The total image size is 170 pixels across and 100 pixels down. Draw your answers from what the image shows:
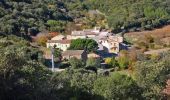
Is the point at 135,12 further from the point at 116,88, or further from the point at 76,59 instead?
the point at 116,88

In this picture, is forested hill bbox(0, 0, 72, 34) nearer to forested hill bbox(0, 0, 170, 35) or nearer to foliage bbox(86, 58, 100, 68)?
forested hill bbox(0, 0, 170, 35)

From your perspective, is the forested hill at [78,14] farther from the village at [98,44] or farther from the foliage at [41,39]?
the village at [98,44]

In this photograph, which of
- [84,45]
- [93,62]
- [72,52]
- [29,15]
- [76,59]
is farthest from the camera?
[29,15]

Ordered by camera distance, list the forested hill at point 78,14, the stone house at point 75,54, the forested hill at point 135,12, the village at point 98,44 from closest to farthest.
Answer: the stone house at point 75,54 → the village at point 98,44 → the forested hill at point 78,14 → the forested hill at point 135,12

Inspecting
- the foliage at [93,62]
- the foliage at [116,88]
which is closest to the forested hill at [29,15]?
the foliage at [93,62]

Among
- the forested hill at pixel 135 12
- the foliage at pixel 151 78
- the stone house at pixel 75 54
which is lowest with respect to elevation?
the forested hill at pixel 135 12

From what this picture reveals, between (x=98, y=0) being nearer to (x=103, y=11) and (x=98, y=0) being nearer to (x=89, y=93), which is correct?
(x=103, y=11)

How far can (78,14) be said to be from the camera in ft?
239

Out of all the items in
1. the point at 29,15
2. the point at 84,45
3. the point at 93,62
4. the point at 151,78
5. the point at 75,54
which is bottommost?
the point at 84,45

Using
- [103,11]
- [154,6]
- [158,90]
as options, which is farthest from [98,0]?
[158,90]

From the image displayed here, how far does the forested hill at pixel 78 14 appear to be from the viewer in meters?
54.9

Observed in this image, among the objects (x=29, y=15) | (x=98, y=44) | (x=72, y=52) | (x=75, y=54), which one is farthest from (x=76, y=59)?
(x=29, y=15)

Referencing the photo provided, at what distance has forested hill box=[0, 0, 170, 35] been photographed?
54947 millimetres

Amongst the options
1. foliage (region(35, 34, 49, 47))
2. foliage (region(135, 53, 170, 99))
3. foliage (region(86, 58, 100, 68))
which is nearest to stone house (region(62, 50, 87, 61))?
foliage (region(86, 58, 100, 68))
